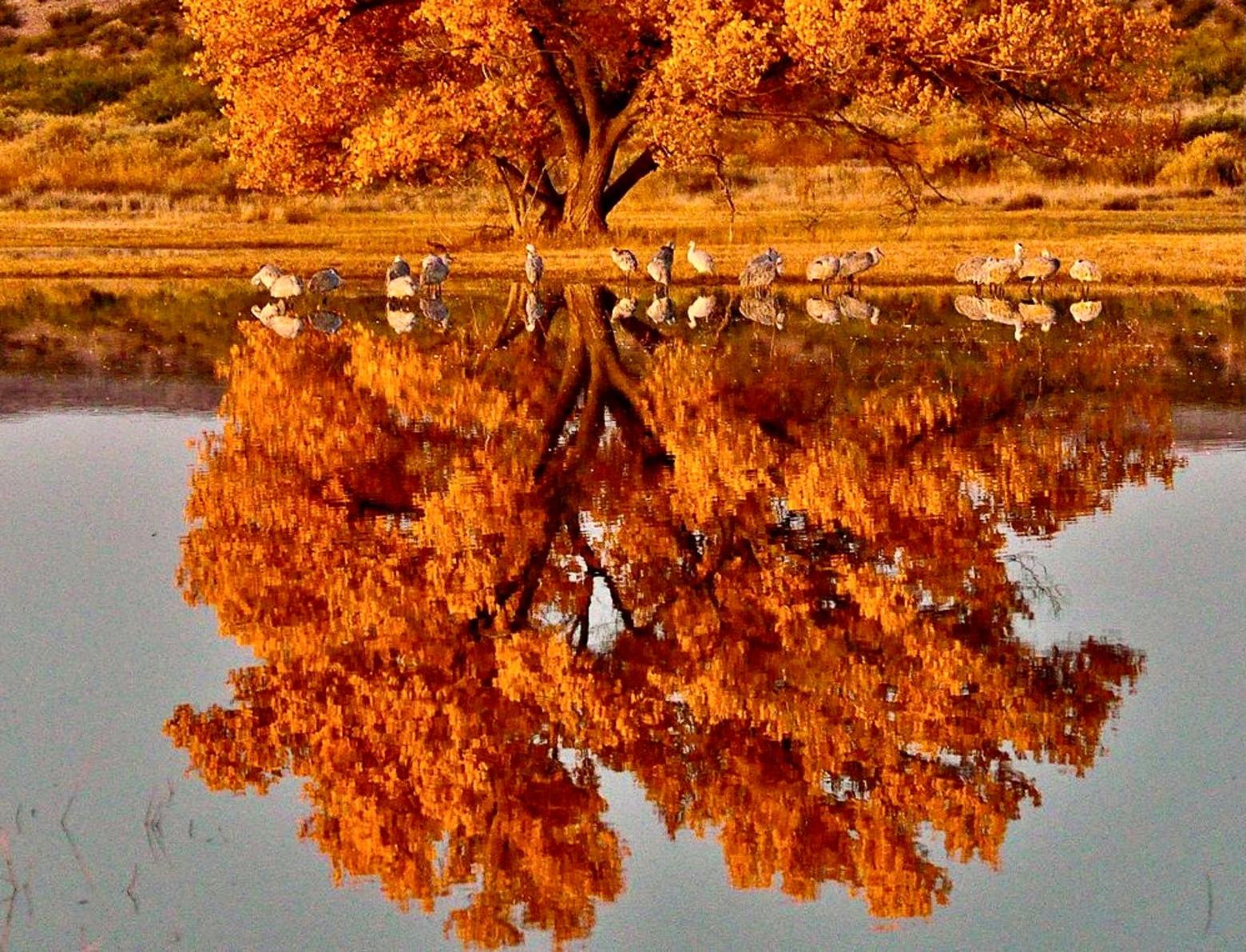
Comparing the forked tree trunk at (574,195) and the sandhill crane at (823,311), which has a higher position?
the forked tree trunk at (574,195)

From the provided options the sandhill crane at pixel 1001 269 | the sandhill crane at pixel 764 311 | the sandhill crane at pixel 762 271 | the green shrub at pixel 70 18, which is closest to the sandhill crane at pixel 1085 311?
the sandhill crane at pixel 1001 269

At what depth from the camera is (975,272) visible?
84.8 ft

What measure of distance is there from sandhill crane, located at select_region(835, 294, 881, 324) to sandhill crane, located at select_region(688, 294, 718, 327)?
1.45m

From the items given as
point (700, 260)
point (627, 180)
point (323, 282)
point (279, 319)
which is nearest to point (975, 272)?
point (700, 260)

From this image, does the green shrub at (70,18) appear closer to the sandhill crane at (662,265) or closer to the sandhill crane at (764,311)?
the sandhill crane at (662,265)

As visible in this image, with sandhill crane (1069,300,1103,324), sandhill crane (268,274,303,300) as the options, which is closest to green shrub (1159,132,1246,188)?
sandhill crane (1069,300,1103,324)

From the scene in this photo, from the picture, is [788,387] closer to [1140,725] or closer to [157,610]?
[157,610]

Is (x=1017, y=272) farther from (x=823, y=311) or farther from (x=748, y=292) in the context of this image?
(x=748, y=292)

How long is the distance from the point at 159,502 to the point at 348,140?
18.8 metres

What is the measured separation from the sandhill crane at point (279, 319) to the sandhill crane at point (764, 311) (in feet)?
16.0

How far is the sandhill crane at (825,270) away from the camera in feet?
86.3

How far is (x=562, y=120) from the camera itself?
32344mm

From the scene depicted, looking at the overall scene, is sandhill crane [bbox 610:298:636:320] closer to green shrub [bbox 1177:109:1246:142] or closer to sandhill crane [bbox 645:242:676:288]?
sandhill crane [bbox 645:242:676:288]

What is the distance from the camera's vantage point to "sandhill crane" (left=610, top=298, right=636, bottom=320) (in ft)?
76.7
